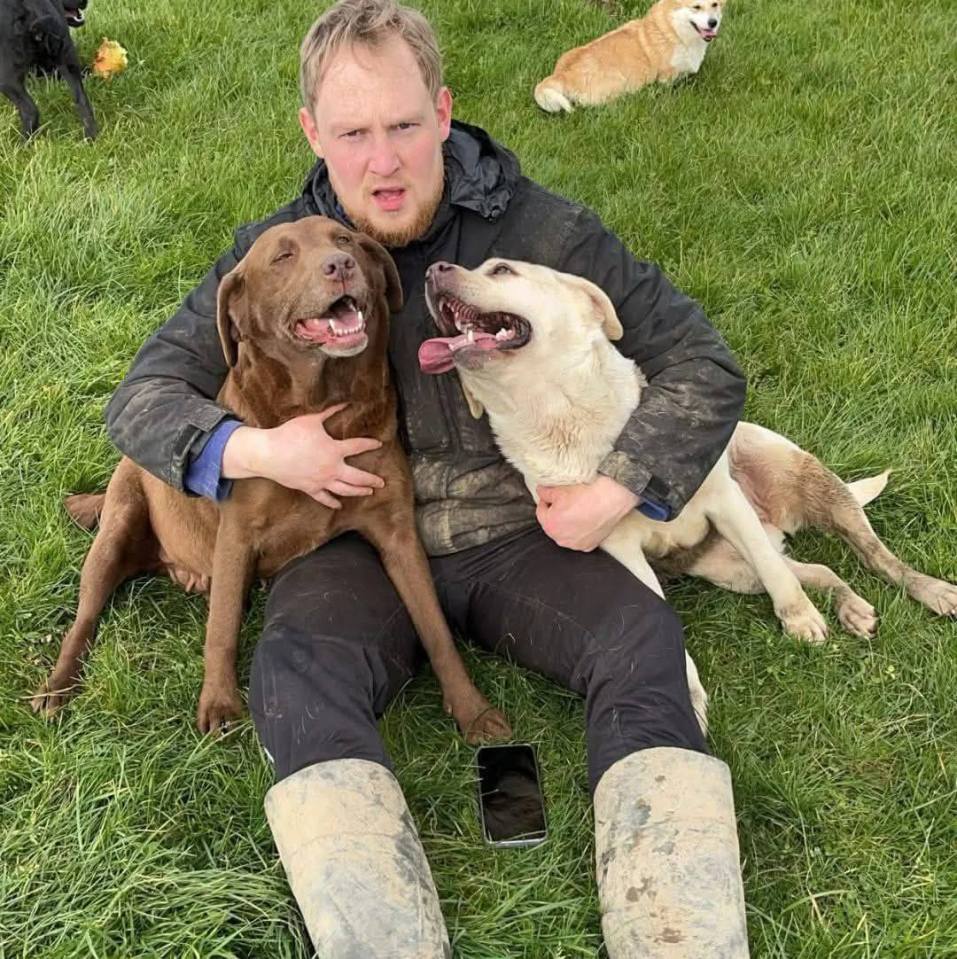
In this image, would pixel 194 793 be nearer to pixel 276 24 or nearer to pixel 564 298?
pixel 564 298

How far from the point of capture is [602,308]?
8.67 feet

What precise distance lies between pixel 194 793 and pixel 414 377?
126cm

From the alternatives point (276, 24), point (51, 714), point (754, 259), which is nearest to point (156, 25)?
point (276, 24)

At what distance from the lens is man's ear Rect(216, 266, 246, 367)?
2615mm

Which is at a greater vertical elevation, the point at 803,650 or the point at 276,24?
the point at 276,24

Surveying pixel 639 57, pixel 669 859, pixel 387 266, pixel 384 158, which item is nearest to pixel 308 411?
pixel 387 266

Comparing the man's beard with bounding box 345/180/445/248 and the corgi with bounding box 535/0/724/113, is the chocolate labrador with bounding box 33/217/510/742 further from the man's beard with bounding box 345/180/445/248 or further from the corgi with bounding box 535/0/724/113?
the corgi with bounding box 535/0/724/113

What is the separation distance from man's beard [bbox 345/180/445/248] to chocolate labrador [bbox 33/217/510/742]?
12 cm

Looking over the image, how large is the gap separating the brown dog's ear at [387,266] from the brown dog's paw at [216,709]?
45.5 inches

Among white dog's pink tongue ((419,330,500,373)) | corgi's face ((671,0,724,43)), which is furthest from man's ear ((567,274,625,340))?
corgi's face ((671,0,724,43))

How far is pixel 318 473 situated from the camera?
8.41 ft

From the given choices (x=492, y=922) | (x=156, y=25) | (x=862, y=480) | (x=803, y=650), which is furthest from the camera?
(x=156, y=25)

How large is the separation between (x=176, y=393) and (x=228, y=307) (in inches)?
11.8

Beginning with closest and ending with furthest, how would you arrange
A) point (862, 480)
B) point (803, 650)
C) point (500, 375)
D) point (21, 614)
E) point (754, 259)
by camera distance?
1. point (500, 375)
2. point (803, 650)
3. point (21, 614)
4. point (862, 480)
5. point (754, 259)
